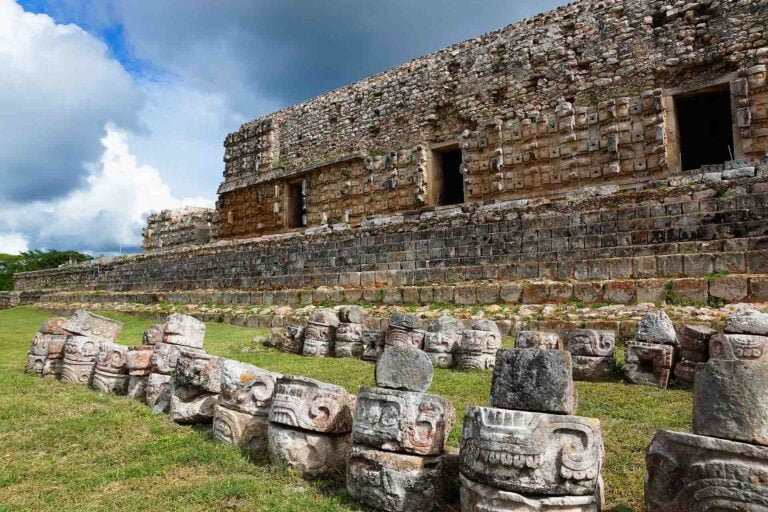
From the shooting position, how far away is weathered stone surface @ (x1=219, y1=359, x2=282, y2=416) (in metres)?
4.40

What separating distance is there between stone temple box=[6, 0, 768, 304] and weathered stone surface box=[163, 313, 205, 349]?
501 centimetres

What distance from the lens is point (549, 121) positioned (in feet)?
53.5

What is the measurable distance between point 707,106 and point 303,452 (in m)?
17.9

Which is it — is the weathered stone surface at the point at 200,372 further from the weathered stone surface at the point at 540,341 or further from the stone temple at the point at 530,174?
the stone temple at the point at 530,174

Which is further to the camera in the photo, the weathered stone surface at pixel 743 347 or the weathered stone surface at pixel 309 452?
the weathered stone surface at pixel 743 347

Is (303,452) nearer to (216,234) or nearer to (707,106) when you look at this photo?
(707,106)

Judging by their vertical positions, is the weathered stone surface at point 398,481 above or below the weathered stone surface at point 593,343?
below

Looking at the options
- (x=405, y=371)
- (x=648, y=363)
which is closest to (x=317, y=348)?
(x=648, y=363)

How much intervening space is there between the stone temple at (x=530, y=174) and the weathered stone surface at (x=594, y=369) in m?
2.64

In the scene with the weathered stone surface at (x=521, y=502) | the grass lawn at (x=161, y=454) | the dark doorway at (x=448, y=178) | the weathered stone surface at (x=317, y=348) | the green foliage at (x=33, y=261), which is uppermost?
the dark doorway at (x=448, y=178)

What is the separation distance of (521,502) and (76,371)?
6.42 metres

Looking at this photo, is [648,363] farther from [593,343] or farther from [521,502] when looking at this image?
[521,502]

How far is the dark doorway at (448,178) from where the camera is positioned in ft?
65.0

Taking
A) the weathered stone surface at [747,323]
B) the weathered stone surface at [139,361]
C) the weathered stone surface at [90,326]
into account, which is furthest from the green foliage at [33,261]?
the weathered stone surface at [747,323]
